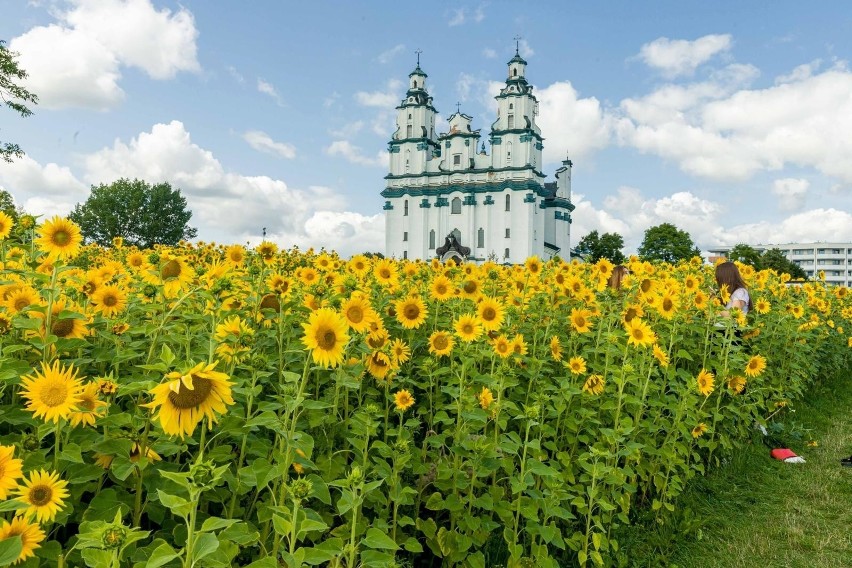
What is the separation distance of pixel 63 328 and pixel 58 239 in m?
0.53

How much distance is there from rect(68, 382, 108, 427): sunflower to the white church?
57068mm

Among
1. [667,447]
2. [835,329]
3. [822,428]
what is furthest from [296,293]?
[835,329]

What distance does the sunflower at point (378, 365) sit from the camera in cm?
305

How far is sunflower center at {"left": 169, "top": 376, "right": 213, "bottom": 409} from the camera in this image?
175cm

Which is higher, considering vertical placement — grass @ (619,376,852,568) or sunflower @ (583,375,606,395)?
sunflower @ (583,375,606,395)

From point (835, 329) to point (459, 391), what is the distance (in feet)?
33.2

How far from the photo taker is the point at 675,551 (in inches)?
157

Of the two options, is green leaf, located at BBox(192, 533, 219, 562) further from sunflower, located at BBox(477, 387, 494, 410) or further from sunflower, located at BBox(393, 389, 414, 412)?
sunflower, located at BBox(477, 387, 494, 410)

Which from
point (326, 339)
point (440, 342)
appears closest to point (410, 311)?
point (440, 342)

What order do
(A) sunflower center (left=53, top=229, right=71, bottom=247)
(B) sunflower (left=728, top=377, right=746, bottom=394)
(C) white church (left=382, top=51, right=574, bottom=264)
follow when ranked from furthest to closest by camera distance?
1. (C) white church (left=382, top=51, right=574, bottom=264)
2. (B) sunflower (left=728, top=377, right=746, bottom=394)
3. (A) sunflower center (left=53, top=229, right=71, bottom=247)

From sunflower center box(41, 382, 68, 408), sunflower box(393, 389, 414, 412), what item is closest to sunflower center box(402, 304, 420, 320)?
sunflower box(393, 389, 414, 412)

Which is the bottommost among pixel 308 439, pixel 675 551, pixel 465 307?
pixel 675 551

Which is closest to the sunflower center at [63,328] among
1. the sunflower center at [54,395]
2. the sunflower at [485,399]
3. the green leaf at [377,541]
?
the sunflower center at [54,395]

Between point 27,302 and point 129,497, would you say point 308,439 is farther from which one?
point 27,302
